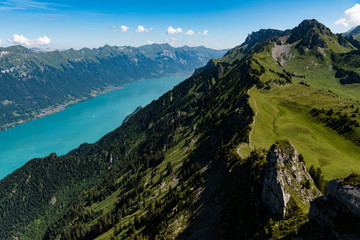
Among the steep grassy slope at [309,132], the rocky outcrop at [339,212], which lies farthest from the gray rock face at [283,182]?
the steep grassy slope at [309,132]

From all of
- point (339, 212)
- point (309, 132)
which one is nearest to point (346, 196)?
point (339, 212)

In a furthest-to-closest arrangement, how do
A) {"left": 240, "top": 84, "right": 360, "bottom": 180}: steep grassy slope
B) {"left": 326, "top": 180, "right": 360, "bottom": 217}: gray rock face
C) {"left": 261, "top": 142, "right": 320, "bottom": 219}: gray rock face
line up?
{"left": 240, "top": 84, "right": 360, "bottom": 180}: steep grassy slope < {"left": 261, "top": 142, "right": 320, "bottom": 219}: gray rock face < {"left": 326, "top": 180, "right": 360, "bottom": 217}: gray rock face

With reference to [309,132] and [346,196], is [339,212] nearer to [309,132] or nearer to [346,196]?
[346,196]

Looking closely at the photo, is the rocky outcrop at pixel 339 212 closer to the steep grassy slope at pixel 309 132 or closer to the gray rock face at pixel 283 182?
the gray rock face at pixel 283 182

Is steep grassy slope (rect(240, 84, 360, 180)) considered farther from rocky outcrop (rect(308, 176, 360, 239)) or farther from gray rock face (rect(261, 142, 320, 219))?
rocky outcrop (rect(308, 176, 360, 239))

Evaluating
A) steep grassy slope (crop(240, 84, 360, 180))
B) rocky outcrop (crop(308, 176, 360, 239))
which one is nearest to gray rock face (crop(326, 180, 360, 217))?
rocky outcrop (crop(308, 176, 360, 239))

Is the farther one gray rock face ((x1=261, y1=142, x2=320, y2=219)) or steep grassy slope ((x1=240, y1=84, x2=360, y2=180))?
steep grassy slope ((x1=240, y1=84, x2=360, y2=180))
